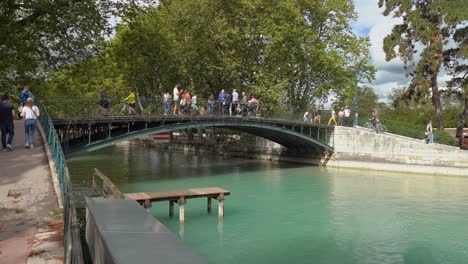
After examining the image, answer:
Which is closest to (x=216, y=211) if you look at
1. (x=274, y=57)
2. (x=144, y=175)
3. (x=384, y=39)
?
(x=144, y=175)

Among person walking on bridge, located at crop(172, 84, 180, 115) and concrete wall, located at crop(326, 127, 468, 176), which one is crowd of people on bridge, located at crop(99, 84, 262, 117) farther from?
concrete wall, located at crop(326, 127, 468, 176)

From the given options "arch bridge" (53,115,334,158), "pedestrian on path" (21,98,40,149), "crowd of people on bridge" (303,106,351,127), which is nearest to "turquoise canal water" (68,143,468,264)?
"arch bridge" (53,115,334,158)

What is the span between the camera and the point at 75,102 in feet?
51.2

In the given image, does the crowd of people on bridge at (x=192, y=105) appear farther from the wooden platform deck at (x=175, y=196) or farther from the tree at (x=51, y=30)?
the wooden platform deck at (x=175, y=196)

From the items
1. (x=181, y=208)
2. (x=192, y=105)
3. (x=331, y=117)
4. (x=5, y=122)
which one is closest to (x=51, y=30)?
(x=5, y=122)

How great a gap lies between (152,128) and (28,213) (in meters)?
12.7

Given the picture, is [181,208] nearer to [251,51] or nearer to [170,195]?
[170,195]

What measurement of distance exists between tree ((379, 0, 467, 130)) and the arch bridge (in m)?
6.48

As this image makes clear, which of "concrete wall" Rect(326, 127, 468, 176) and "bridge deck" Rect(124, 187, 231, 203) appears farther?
"concrete wall" Rect(326, 127, 468, 176)

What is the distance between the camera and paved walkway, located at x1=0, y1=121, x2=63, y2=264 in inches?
181

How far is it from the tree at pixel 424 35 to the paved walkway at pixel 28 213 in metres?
24.9

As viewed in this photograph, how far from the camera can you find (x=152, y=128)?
734 inches

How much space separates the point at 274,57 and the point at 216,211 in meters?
19.1

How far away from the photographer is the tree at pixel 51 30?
47.9 ft
